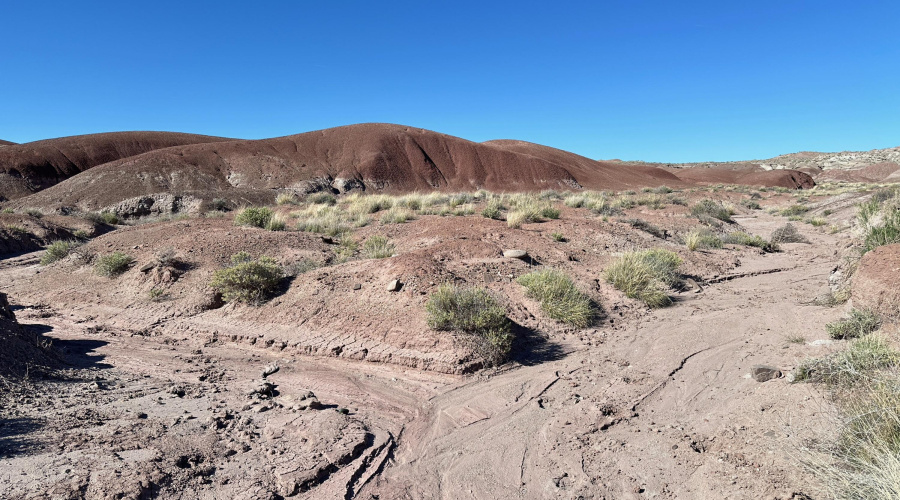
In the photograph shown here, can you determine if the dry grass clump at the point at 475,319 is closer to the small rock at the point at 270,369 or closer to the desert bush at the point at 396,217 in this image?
the small rock at the point at 270,369

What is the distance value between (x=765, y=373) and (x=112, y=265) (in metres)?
11.5

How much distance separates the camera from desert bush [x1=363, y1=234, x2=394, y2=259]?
9.76 meters

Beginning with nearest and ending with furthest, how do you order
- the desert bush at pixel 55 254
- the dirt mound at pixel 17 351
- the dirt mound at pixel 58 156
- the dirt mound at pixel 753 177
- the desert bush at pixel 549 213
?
the dirt mound at pixel 17 351 < the desert bush at pixel 55 254 < the desert bush at pixel 549 213 < the dirt mound at pixel 58 156 < the dirt mound at pixel 753 177

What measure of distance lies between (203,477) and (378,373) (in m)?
2.54

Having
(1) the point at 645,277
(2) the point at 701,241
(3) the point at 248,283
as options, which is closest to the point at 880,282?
(1) the point at 645,277

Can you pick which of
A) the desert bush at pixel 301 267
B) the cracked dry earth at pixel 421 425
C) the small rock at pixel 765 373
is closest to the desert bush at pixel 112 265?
the desert bush at pixel 301 267

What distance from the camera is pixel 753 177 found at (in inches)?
2343

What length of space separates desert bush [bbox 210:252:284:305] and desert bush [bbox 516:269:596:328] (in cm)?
435

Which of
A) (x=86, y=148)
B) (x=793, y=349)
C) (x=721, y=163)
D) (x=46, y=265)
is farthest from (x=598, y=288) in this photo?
(x=721, y=163)

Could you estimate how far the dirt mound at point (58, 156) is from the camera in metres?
38.2

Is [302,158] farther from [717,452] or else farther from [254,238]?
[717,452]

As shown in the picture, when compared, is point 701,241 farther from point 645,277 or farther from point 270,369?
point 270,369

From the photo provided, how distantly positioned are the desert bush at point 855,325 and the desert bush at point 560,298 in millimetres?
3031

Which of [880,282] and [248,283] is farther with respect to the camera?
[248,283]
